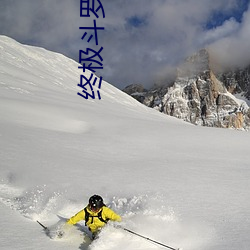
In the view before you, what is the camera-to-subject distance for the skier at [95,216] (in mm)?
5812

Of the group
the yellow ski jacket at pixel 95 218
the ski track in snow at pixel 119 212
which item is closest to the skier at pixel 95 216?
the yellow ski jacket at pixel 95 218

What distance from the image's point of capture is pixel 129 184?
27.1 ft

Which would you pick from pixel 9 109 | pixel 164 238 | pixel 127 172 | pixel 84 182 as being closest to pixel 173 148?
pixel 127 172

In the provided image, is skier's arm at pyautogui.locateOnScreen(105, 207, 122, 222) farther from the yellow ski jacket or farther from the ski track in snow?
the ski track in snow

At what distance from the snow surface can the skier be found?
25cm

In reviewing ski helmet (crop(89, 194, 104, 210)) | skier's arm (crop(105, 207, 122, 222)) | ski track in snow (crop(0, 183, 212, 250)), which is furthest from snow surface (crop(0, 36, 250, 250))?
ski helmet (crop(89, 194, 104, 210))

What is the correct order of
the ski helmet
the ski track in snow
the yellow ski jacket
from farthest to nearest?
the yellow ski jacket < the ski helmet < the ski track in snow

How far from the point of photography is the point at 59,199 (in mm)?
7395

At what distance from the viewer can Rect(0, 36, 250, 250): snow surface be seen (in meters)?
5.54

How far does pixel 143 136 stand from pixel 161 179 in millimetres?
6392

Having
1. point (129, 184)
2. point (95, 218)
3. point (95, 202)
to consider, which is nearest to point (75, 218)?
point (95, 218)

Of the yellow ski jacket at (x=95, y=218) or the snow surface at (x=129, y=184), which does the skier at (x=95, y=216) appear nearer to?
the yellow ski jacket at (x=95, y=218)

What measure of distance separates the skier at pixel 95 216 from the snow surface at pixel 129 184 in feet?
0.82

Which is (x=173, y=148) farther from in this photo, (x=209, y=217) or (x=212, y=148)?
(x=209, y=217)
